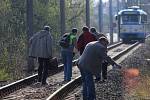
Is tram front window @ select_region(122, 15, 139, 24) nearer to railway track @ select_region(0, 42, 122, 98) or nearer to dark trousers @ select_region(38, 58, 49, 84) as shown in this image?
railway track @ select_region(0, 42, 122, 98)

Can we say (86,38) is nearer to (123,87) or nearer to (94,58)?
(123,87)

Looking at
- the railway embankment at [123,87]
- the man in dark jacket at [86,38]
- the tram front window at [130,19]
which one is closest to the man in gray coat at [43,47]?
the man in dark jacket at [86,38]

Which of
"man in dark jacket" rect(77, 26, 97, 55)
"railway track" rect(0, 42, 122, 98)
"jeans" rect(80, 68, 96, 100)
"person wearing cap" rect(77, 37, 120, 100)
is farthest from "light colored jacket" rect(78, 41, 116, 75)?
"man in dark jacket" rect(77, 26, 97, 55)

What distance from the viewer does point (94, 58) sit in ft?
Answer: 32.8

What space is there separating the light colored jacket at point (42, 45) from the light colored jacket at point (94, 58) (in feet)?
15.0

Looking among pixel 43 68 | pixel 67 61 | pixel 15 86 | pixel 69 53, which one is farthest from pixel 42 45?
pixel 15 86

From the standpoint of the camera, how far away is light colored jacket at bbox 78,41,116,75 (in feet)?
32.2

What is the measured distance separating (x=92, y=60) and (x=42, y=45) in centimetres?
510

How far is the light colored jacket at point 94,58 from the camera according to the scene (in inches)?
387

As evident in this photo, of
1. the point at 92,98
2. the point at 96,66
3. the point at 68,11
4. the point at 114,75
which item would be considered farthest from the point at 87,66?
the point at 68,11

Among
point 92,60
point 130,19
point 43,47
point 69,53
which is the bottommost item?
point 130,19

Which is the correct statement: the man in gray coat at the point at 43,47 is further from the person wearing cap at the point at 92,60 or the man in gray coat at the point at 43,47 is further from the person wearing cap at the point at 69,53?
the person wearing cap at the point at 92,60

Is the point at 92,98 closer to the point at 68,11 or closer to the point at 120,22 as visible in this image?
the point at 68,11

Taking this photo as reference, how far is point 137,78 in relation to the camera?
16.2 m
